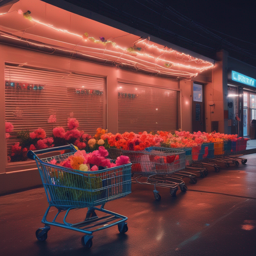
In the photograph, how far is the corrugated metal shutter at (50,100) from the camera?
6.56 meters

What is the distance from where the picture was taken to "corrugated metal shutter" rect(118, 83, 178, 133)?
9.77 metres

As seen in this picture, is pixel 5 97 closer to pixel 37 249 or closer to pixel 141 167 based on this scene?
pixel 141 167

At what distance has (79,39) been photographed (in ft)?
23.5

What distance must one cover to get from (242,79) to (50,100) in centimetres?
1367

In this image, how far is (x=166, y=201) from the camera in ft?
17.0

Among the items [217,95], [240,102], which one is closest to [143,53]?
[217,95]

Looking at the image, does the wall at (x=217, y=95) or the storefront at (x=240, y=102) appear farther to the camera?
the storefront at (x=240, y=102)

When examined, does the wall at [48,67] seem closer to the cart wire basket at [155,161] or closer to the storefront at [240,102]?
the cart wire basket at [155,161]

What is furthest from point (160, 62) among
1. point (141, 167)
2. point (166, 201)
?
point (166, 201)

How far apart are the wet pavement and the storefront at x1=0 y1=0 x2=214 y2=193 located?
1.57 m

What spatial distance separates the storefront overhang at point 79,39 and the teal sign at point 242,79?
6.35 metres

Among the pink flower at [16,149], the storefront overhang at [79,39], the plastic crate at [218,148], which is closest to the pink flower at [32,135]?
the pink flower at [16,149]

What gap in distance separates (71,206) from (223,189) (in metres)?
3.93

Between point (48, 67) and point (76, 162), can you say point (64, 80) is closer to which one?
point (48, 67)
